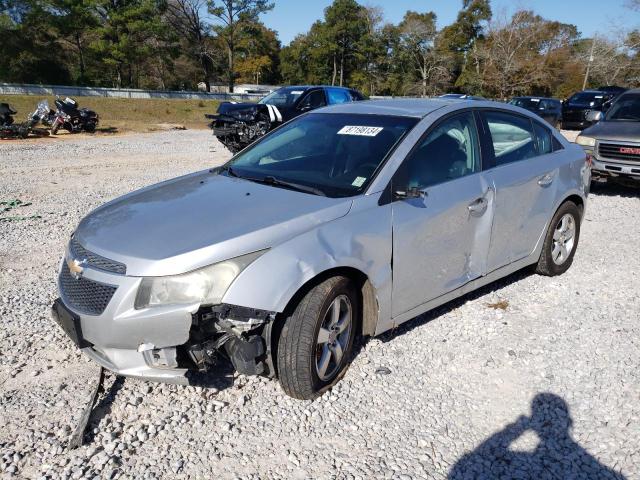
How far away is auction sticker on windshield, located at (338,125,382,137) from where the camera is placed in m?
3.66

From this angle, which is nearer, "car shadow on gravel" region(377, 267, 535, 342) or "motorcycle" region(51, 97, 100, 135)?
"car shadow on gravel" region(377, 267, 535, 342)

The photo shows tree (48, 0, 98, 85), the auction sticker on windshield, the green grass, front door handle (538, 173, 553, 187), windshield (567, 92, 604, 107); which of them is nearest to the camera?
the auction sticker on windshield

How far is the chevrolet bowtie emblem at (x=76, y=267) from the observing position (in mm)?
2854

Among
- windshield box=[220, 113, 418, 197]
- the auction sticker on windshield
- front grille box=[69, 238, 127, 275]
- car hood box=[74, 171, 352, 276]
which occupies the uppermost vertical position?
the auction sticker on windshield

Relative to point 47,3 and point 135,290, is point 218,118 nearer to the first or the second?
point 135,290

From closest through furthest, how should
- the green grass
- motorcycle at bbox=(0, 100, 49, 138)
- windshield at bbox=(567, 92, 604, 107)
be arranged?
motorcycle at bbox=(0, 100, 49, 138) < windshield at bbox=(567, 92, 604, 107) < the green grass

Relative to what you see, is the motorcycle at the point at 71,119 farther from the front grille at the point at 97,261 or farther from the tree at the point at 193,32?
the tree at the point at 193,32

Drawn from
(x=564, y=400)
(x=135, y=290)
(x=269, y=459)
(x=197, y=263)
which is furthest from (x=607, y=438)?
(x=135, y=290)

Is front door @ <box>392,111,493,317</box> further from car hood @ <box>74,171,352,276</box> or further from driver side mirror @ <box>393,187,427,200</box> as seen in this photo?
car hood @ <box>74,171,352,276</box>

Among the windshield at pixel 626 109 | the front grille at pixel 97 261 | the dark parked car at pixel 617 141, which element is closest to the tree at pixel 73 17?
the windshield at pixel 626 109

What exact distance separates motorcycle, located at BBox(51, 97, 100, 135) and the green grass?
405 cm

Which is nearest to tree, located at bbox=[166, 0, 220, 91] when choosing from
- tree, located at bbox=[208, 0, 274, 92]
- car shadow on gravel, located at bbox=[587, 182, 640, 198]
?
tree, located at bbox=[208, 0, 274, 92]

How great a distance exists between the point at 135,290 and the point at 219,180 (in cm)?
134

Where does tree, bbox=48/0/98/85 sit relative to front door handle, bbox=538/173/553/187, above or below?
above
